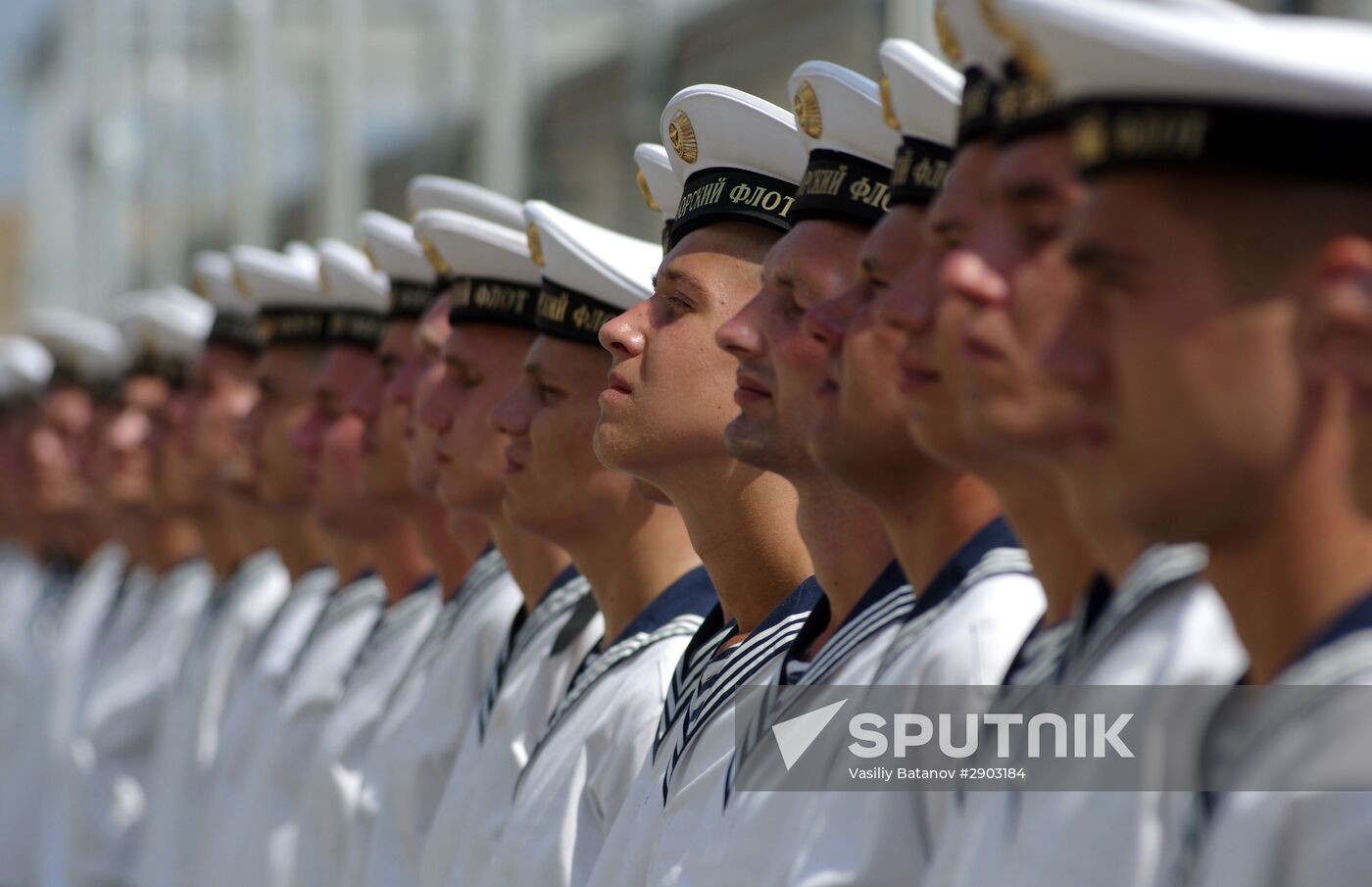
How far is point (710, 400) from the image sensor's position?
10.0 ft

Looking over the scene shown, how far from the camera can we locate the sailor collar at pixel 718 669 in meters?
2.83

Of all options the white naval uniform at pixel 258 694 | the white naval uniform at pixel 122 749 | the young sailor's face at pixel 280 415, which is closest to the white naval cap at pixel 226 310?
the young sailor's face at pixel 280 415

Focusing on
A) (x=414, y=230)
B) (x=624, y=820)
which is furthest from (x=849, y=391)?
(x=414, y=230)

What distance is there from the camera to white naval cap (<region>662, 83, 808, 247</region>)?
10.1 ft

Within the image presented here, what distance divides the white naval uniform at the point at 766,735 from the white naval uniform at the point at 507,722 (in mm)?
1115

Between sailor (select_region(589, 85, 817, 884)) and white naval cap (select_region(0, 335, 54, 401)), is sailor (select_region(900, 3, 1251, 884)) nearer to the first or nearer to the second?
sailor (select_region(589, 85, 817, 884))

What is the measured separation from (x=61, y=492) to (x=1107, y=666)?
7.09 m

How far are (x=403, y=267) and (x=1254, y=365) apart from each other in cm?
323

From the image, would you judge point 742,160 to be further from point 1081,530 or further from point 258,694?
point 258,694

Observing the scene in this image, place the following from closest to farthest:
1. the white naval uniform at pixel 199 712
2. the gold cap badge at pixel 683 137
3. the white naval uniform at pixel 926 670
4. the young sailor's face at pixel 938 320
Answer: the young sailor's face at pixel 938 320 → the white naval uniform at pixel 926 670 → the gold cap badge at pixel 683 137 → the white naval uniform at pixel 199 712

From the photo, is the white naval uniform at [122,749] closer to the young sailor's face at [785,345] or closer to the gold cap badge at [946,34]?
the young sailor's face at [785,345]

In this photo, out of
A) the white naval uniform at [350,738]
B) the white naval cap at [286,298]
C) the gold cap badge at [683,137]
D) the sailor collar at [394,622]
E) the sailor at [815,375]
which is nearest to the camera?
the sailor at [815,375]

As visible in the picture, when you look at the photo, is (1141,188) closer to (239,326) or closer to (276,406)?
(276,406)

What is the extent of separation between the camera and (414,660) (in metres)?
4.40
